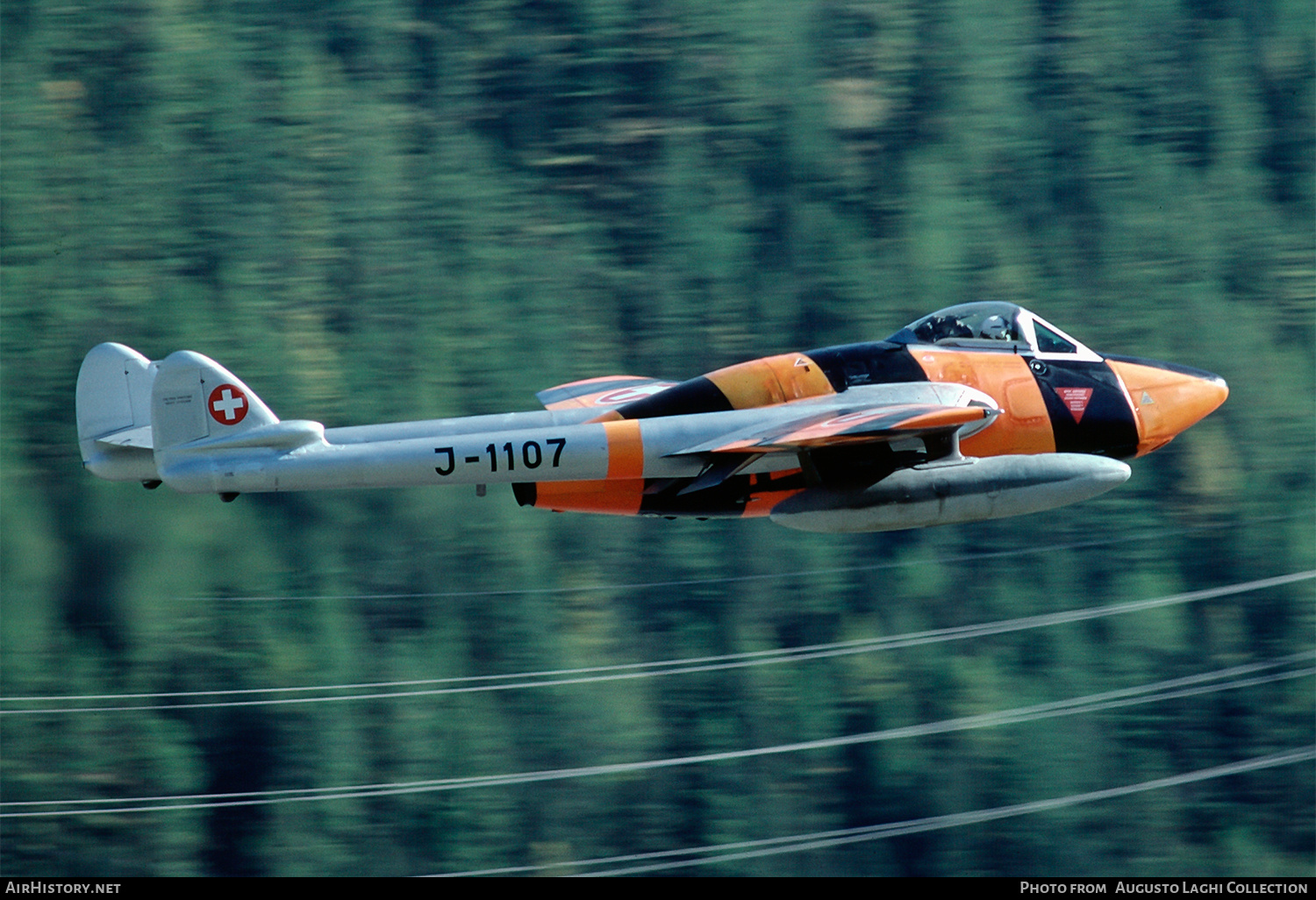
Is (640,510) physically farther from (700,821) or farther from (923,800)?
(923,800)

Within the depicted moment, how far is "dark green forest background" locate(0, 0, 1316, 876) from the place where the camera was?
27.7 metres

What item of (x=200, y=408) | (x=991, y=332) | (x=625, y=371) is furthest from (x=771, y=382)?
(x=625, y=371)

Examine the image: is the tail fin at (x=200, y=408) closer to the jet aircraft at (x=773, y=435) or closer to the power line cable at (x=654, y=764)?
the jet aircraft at (x=773, y=435)

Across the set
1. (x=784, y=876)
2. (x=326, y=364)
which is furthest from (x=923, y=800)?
(x=326, y=364)

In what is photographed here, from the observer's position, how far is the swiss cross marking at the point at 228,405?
41.1ft

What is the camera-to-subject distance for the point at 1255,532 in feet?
110

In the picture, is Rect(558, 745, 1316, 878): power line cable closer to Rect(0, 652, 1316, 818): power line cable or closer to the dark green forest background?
the dark green forest background

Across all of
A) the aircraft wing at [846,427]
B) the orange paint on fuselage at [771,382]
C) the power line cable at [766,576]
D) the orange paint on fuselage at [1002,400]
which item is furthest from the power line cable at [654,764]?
the aircraft wing at [846,427]

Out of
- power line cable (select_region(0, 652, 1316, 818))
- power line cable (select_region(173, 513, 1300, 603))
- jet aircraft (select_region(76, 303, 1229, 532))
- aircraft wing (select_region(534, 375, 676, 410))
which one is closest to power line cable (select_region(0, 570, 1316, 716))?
power line cable (select_region(173, 513, 1300, 603))

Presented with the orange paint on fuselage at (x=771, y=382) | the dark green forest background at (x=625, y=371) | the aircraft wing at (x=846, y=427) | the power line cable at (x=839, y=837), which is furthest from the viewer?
the dark green forest background at (x=625, y=371)

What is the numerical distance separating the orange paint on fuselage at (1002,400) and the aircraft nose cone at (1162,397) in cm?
121

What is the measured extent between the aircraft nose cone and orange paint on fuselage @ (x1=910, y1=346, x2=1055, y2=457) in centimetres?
121

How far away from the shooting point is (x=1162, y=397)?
46.6 ft

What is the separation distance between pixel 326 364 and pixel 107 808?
417 inches
